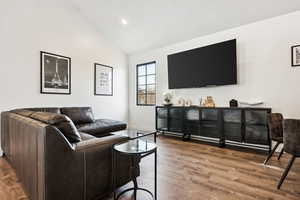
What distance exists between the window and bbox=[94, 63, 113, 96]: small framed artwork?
95cm

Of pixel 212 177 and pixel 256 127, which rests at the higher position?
pixel 256 127

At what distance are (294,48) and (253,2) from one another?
3.59 feet

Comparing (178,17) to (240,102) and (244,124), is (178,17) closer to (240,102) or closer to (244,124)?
(240,102)

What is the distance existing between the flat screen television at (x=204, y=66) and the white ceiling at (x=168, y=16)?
1.56 feet

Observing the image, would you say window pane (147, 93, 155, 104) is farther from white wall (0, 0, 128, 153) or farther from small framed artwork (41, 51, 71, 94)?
small framed artwork (41, 51, 71, 94)

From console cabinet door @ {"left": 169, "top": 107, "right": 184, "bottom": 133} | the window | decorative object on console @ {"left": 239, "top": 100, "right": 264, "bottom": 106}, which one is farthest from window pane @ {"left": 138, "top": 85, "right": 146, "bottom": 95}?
decorative object on console @ {"left": 239, "top": 100, "right": 264, "bottom": 106}

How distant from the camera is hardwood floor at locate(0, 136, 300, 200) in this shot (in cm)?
166

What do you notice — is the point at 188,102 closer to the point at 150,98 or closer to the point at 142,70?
the point at 150,98

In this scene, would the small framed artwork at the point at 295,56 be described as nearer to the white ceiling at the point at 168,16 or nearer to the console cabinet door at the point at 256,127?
the white ceiling at the point at 168,16

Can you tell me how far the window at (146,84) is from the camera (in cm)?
497

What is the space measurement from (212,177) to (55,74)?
3.72m

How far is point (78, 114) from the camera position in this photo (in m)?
3.66

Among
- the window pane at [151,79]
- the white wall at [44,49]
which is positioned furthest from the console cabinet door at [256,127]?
the white wall at [44,49]

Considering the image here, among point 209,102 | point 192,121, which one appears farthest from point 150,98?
point 209,102
